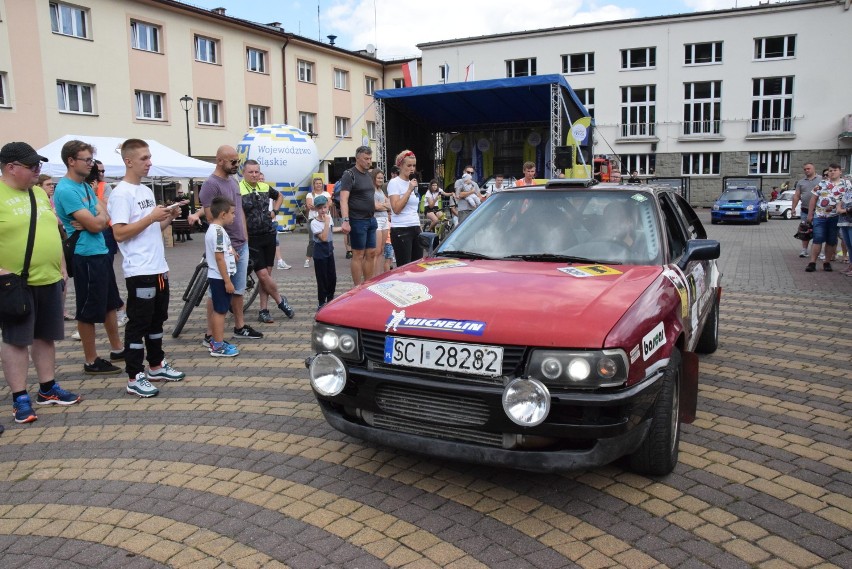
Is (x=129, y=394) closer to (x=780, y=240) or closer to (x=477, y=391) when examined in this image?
(x=477, y=391)

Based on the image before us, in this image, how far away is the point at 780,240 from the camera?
1817cm

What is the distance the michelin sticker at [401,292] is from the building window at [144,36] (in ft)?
94.0

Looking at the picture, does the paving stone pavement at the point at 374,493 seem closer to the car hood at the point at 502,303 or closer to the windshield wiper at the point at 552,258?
the car hood at the point at 502,303

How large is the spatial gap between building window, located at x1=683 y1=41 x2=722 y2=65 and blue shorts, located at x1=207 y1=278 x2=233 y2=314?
4334cm

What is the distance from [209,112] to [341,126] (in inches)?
410

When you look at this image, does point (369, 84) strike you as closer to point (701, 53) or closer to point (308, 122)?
point (308, 122)

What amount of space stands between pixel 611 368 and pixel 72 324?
7.43 meters

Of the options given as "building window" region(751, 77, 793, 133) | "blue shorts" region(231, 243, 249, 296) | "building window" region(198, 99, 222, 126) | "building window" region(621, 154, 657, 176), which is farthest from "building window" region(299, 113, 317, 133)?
"blue shorts" region(231, 243, 249, 296)

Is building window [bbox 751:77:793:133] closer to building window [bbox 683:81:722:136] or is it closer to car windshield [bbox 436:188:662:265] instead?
building window [bbox 683:81:722:136]

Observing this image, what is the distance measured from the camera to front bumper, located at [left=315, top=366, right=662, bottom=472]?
2.88 metres

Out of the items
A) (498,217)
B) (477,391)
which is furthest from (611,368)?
(498,217)

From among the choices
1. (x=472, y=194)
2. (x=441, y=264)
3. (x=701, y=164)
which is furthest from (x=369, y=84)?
(x=441, y=264)

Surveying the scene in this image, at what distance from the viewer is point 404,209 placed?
28.3ft

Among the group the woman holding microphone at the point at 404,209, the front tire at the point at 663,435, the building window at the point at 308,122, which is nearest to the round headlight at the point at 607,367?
the front tire at the point at 663,435
